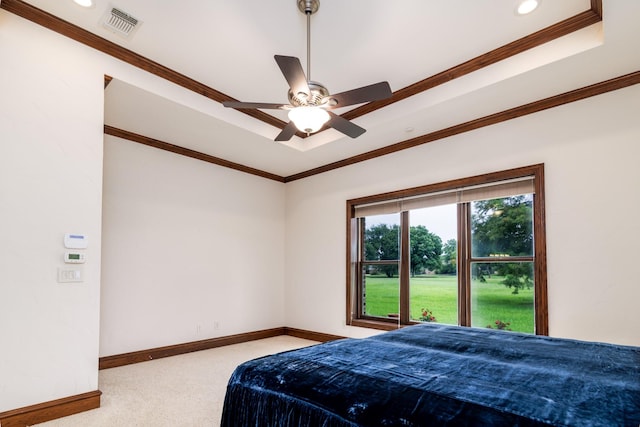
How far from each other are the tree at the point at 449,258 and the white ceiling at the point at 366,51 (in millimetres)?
1408

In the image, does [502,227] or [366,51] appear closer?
[366,51]

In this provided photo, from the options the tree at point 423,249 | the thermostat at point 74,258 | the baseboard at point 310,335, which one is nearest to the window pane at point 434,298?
the tree at point 423,249

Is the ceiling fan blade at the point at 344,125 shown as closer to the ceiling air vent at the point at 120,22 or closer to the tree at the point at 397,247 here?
the ceiling air vent at the point at 120,22

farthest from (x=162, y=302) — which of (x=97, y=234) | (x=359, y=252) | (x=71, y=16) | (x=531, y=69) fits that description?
(x=531, y=69)

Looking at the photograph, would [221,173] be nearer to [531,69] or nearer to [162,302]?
[162,302]

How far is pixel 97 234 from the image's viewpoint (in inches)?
119

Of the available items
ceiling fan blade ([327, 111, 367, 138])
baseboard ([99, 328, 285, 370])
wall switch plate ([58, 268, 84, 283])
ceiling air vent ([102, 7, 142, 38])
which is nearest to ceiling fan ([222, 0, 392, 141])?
ceiling fan blade ([327, 111, 367, 138])

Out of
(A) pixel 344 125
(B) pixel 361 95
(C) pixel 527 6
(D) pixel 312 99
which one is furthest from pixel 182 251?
(C) pixel 527 6

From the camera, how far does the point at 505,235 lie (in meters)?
3.94

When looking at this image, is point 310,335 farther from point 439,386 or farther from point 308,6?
point 308,6

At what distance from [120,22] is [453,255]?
4.06 meters

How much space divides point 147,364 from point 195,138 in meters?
2.76

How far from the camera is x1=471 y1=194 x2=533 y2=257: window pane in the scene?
12.4 feet

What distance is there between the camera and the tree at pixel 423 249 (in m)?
4.53
